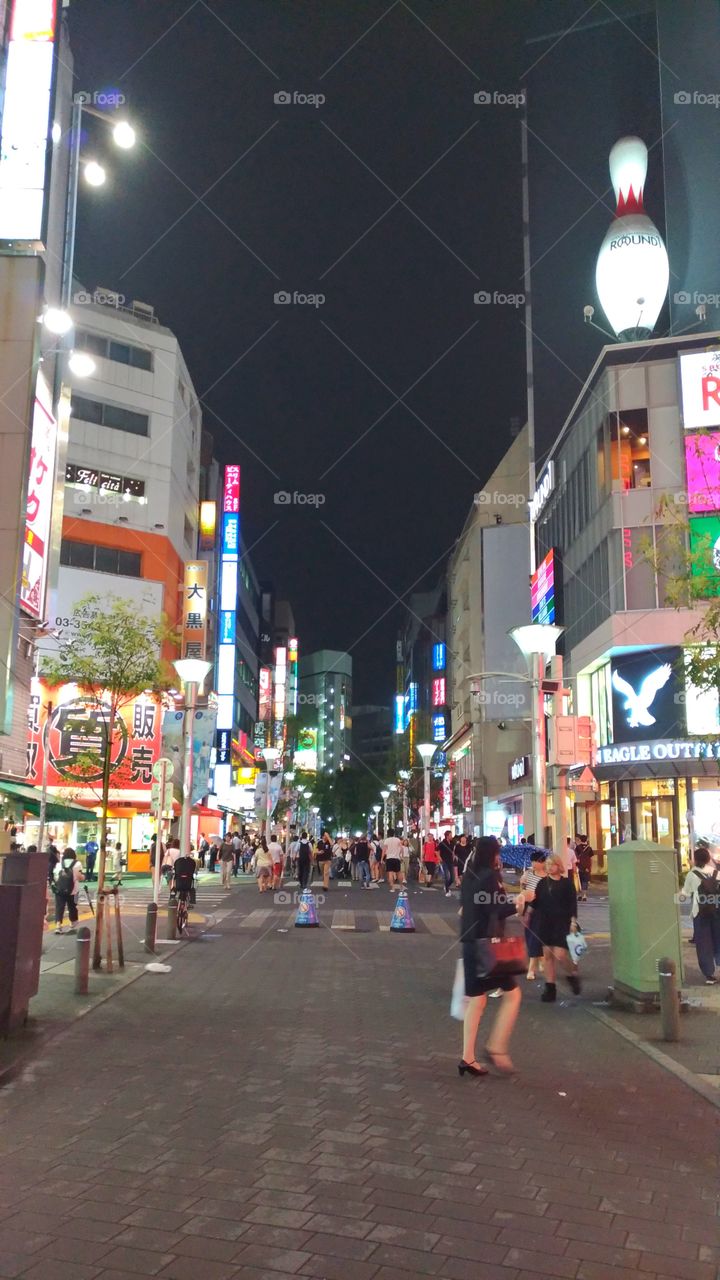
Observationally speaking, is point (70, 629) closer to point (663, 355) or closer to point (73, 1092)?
point (663, 355)

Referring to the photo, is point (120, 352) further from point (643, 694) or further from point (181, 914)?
point (181, 914)

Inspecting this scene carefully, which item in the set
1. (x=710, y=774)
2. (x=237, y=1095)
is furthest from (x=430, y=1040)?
(x=710, y=774)

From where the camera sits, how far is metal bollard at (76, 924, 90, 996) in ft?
36.2

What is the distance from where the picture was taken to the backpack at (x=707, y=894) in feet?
40.7

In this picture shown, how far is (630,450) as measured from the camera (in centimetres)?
3869

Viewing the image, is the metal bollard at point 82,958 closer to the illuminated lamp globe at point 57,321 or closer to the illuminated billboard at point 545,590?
the illuminated lamp globe at point 57,321

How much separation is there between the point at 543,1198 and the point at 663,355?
1522 inches

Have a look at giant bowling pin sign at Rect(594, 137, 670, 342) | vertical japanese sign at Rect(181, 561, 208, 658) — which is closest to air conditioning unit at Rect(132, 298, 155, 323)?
vertical japanese sign at Rect(181, 561, 208, 658)

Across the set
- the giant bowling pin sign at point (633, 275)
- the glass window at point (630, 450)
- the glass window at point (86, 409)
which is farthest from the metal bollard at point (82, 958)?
the giant bowling pin sign at point (633, 275)

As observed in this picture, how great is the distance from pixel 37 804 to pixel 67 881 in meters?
2.27

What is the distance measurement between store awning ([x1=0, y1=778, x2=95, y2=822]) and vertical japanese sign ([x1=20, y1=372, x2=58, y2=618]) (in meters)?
4.61

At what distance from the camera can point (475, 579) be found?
7450cm

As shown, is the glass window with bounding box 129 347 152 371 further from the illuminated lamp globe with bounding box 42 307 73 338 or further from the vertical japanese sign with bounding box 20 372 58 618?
the vertical japanese sign with bounding box 20 372 58 618

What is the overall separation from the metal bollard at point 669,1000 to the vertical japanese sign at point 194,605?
43.1m
